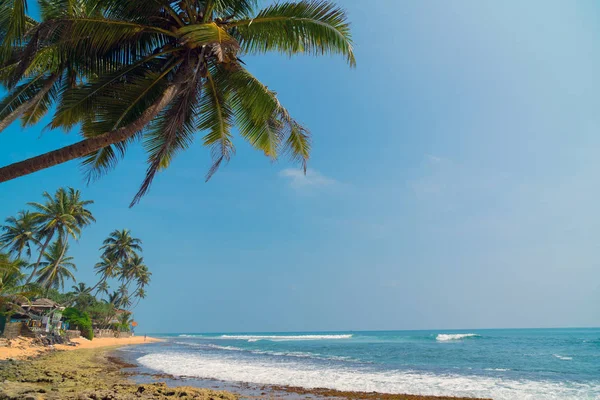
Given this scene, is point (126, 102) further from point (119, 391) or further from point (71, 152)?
point (119, 391)

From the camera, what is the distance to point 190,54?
18.6 ft

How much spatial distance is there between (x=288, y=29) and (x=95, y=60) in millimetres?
3176

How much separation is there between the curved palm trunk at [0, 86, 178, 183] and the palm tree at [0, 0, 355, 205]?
0.06ft

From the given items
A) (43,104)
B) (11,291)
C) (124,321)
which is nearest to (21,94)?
(43,104)

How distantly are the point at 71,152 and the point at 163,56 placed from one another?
2.61 meters

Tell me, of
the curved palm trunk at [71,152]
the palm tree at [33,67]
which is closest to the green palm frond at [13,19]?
the palm tree at [33,67]

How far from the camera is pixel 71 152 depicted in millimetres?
4508

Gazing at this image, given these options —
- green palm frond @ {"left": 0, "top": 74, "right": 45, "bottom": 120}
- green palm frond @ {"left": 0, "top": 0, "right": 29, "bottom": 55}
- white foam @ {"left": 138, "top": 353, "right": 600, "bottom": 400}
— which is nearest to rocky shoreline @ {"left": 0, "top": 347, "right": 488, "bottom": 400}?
white foam @ {"left": 138, "top": 353, "right": 600, "bottom": 400}

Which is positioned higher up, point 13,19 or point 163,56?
point 163,56

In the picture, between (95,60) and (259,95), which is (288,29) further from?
(95,60)

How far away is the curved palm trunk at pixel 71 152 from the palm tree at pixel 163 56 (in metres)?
0.02

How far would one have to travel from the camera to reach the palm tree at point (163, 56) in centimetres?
523

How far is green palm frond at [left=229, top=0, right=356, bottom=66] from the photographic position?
571 centimetres

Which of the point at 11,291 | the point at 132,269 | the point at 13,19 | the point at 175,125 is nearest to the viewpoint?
the point at 13,19
